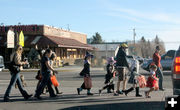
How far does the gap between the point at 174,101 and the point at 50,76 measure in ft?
22.9

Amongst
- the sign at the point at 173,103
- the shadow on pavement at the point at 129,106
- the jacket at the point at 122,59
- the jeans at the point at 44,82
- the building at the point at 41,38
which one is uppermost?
the building at the point at 41,38

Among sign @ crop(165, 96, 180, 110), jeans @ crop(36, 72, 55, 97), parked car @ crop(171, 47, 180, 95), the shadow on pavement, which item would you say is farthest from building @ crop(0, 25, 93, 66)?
sign @ crop(165, 96, 180, 110)

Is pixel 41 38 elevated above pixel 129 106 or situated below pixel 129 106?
above

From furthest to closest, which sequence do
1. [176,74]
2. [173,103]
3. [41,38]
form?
[41,38], [176,74], [173,103]

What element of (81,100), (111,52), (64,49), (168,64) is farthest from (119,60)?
(111,52)

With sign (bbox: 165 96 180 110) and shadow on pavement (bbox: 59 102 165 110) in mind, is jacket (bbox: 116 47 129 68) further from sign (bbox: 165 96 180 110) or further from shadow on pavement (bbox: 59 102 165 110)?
sign (bbox: 165 96 180 110)

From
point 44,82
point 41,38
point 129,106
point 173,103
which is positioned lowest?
point 129,106

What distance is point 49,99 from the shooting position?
948 centimetres

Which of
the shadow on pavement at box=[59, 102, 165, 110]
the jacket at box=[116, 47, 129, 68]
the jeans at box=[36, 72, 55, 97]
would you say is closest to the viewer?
the shadow on pavement at box=[59, 102, 165, 110]

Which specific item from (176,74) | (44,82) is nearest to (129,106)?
(176,74)

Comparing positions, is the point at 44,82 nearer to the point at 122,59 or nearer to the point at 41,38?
the point at 122,59

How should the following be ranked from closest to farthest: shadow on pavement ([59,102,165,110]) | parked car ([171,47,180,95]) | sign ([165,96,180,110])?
sign ([165,96,180,110]) < parked car ([171,47,180,95]) < shadow on pavement ([59,102,165,110])

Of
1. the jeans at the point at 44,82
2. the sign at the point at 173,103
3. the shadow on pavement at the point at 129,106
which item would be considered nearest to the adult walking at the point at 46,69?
the jeans at the point at 44,82

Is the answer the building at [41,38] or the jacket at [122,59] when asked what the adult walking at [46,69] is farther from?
the building at [41,38]
